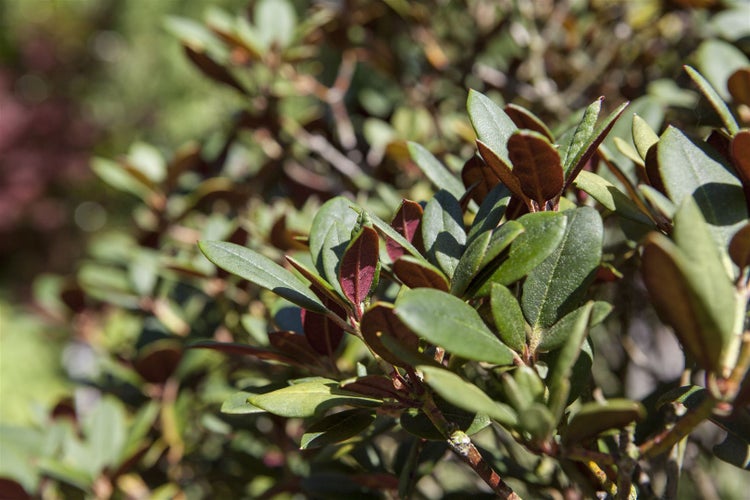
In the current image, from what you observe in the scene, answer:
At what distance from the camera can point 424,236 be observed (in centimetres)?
59

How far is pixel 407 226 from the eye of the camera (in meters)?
0.62

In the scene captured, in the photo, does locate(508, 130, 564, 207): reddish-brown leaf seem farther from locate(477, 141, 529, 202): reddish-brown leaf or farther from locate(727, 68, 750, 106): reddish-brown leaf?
locate(727, 68, 750, 106): reddish-brown leaf

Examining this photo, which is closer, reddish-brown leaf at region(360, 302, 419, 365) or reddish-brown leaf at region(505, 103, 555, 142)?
reddish-brown leaf at region(360, 302, 419, 365)

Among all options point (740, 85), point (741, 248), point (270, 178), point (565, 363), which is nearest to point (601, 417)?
point (565, 363)

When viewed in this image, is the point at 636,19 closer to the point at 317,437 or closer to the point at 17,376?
the point at 317,437

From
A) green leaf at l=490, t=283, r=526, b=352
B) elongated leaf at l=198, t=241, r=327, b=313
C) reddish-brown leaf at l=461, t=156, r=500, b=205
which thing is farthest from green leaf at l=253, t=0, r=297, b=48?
green leaf at l=490, t=283, r=526, b=352

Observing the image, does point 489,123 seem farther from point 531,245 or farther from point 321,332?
point 321,332

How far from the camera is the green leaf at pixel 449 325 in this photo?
1.39 ft

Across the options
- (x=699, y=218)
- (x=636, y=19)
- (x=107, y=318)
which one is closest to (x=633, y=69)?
(x=636, y=19)

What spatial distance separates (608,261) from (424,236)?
250mm

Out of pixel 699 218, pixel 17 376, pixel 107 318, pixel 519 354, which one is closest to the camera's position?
pixel 699 218

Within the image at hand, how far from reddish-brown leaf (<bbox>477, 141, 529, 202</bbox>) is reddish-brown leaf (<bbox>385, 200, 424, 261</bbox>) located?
0.09 meters

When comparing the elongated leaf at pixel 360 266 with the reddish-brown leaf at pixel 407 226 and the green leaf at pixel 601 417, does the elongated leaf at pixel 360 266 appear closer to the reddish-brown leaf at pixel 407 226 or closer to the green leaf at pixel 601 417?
the reddish-brown leaf at pixel 407 226

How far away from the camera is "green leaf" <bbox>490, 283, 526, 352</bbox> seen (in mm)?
497
